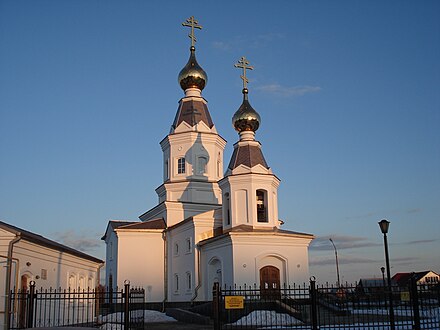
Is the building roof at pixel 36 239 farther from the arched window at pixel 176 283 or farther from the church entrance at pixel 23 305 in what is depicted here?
the arched window at pixel 176 283

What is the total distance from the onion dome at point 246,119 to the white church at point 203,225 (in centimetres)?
6

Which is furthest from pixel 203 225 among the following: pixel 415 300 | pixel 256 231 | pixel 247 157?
pixel 415 300

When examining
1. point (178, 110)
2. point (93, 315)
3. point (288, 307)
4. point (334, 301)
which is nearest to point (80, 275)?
point (93, 315)

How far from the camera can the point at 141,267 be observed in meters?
33.8

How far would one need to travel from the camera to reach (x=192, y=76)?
37.6m

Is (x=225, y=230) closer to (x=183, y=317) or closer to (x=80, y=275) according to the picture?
(x=183, y=317)

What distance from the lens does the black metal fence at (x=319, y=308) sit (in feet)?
47.5

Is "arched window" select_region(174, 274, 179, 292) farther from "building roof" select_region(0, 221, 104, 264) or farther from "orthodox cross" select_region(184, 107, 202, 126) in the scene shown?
"orthodox cross" select_region(184, 107, 202, 126)

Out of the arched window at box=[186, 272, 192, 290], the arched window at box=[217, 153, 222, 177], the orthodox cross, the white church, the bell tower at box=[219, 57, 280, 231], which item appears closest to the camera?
the white church

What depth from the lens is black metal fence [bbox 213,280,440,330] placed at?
47.5ft

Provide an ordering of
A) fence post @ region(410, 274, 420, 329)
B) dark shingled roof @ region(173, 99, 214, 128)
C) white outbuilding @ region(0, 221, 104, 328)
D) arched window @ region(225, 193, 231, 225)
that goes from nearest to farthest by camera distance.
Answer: fence post @ region(410, 274, 420, 329) < white outbuilding @ region(0, 221, 104, 328) < arched window @ region(225, 193, 231, 225) < dark shingled roof @ region(173, 99, 214, 128)

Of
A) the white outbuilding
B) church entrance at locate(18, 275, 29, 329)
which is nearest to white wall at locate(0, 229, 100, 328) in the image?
the white outbuilding

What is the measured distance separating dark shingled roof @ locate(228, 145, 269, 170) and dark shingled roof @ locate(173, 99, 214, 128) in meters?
7.17

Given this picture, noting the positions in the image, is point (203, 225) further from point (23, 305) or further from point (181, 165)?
point (23, 305)
